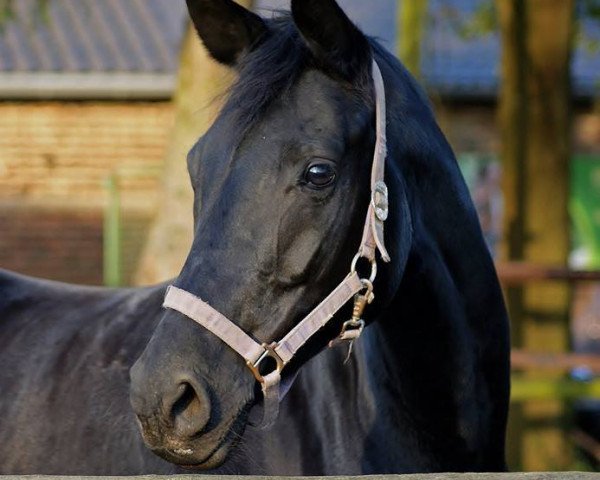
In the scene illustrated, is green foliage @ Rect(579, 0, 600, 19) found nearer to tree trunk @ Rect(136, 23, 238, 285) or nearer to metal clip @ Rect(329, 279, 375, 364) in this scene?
tree trunk @ Rect(136, 23, 238, 285)

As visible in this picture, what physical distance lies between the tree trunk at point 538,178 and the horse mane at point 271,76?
5.29 m

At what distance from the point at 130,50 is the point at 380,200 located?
548 inches

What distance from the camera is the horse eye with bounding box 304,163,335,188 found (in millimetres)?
2844

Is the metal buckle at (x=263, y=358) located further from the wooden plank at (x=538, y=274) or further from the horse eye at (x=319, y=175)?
the wooden plank at (x=538, y=274)

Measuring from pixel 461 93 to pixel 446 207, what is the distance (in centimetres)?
1331

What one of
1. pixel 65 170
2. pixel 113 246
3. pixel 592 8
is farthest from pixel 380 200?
pixel 65 170

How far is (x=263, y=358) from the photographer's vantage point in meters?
2.74

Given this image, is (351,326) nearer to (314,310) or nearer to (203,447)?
(314,310)

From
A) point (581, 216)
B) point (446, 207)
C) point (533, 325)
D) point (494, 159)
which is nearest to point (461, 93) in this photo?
point (494, 159)

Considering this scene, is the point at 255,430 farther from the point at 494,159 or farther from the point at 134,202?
the point at 494,159

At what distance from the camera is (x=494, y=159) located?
16.7 m

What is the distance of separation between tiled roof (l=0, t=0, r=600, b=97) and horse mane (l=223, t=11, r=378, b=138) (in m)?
11.0

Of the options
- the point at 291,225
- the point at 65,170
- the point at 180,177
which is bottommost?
the point at 65,170

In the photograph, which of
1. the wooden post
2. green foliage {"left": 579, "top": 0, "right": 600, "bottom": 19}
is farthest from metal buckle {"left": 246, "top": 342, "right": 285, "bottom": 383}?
the wooden post
